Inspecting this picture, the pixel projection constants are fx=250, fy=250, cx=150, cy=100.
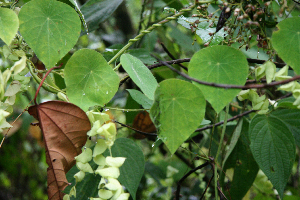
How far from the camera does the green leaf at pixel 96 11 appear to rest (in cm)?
78

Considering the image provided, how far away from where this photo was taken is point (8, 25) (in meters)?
0.40

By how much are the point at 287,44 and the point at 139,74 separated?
243 mm

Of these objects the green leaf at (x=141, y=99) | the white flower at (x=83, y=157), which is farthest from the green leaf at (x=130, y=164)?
the white flower at (x=83, y=157)

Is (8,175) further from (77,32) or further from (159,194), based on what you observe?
(77,32)

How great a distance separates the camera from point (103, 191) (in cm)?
36

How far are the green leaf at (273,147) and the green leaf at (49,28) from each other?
41 centimetres

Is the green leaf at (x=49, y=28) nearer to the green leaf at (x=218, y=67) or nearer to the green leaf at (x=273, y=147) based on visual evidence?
the green leaf at (x=218, y=67)

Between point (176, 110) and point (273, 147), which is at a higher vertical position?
point (176, 110)

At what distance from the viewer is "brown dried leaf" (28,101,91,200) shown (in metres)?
0.40

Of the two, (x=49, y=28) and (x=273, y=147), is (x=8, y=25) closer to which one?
(x=49, y=28)

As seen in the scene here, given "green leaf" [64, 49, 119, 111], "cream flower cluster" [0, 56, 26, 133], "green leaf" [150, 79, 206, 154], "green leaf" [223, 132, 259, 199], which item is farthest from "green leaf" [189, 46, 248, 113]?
"green leaf" [223, 132, 259, 199]

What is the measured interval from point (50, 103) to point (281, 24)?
0.39 meters

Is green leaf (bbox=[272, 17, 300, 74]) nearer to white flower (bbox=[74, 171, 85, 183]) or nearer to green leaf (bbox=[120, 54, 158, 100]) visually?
green leaf (bbox=[120, 54, 158, 100])

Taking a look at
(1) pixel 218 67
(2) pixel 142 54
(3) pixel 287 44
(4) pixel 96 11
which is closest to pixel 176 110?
(1) pixel 218 67
